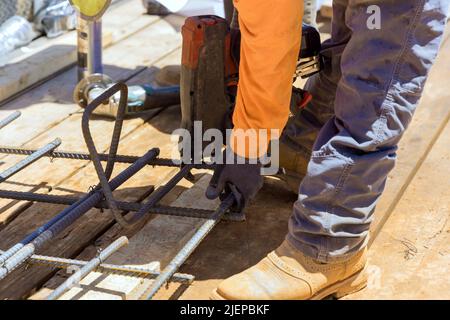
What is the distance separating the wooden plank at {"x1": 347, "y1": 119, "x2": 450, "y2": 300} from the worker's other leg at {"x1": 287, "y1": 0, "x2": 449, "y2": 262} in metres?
0.21

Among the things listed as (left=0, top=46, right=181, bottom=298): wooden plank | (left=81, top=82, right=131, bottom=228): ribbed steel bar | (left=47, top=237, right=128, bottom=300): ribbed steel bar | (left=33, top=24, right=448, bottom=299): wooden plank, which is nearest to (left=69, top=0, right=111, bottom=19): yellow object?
(left=81, top=82, right=131, bottom=228): ribbed steel bar

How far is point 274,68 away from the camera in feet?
6.56

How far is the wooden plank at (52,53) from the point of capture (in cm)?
354

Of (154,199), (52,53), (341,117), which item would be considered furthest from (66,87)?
(341,117)

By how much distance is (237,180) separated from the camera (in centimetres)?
233

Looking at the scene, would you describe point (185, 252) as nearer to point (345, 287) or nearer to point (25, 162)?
point (345, 287)

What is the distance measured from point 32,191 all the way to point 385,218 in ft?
3.93

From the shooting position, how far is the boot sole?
6.87ft

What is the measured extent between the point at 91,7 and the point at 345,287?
4.23 feet

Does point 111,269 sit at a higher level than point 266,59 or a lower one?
lower

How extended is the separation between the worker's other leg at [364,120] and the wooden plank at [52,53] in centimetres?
189

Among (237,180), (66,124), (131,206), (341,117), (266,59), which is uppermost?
(266,59)

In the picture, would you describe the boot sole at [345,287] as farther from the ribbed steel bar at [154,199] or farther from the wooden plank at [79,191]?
the wooden plank at [79,191]
